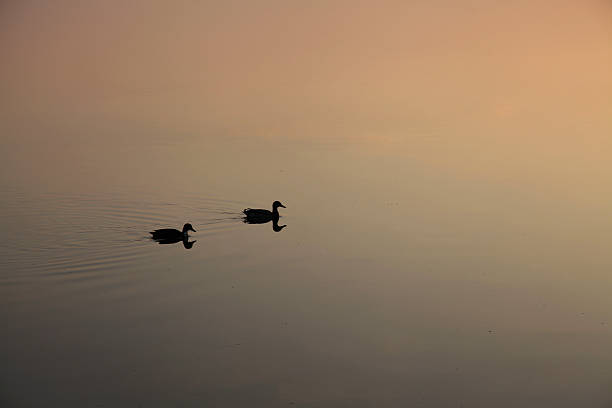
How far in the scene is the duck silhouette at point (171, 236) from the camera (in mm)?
11675

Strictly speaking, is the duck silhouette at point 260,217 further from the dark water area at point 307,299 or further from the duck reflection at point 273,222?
the dark water area at point 307,299

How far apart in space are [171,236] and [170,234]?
0.16 feet

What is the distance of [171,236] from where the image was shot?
11703 millimetres

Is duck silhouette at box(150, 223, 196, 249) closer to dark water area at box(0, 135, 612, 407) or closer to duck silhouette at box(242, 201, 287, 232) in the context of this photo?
dark water area at box(0, 135, 612, 407)

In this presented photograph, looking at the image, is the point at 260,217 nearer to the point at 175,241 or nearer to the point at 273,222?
the point at 273,222

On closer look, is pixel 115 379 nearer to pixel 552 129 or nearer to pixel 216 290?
pixel 216 290

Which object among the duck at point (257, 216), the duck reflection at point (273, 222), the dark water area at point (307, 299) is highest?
the duck at point (257, 216)

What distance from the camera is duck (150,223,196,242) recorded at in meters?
11.7

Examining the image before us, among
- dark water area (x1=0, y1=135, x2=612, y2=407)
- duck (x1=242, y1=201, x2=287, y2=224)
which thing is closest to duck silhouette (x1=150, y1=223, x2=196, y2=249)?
dark water area (x1=0, y1=135, x2=612, y2=407)

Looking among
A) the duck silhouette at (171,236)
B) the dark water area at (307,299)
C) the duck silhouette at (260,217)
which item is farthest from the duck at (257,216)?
the duck silhouette at (171,236)

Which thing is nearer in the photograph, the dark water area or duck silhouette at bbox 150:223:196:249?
the dark water area

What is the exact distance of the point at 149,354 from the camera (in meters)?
7.73

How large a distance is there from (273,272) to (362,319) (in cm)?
218

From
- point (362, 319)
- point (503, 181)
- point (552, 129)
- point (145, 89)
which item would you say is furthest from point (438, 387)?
point (145, 89)
